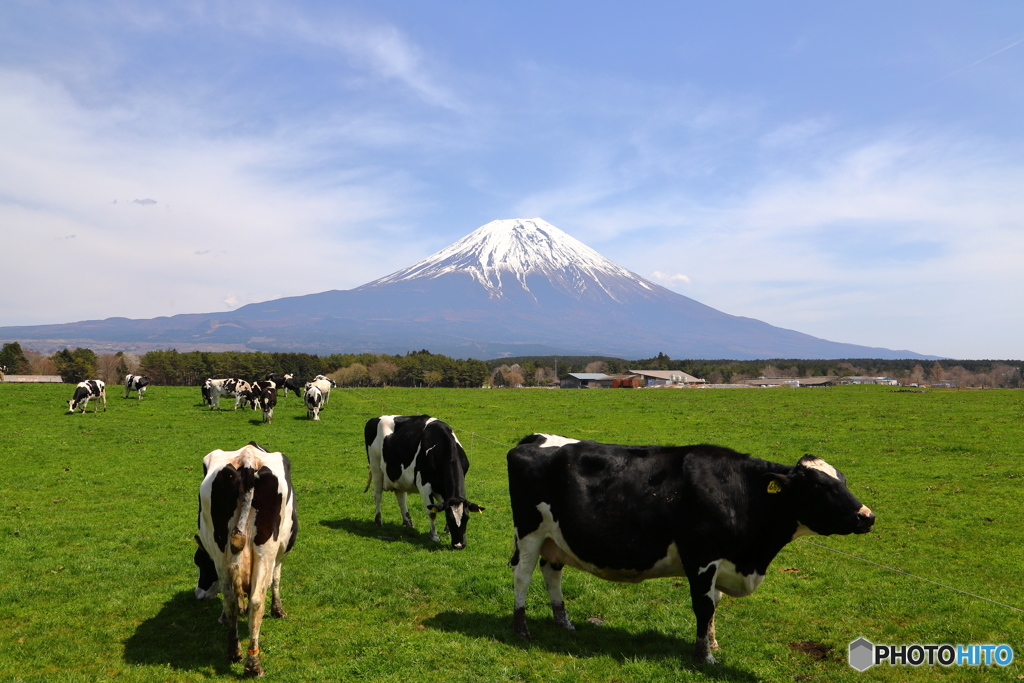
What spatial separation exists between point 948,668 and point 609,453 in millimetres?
4444

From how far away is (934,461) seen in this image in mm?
21219

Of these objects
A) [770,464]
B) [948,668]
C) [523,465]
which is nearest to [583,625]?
[523,465]

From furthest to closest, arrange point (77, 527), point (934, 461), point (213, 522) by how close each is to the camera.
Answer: point (934, 461)
point (77, 527)
point (213, 522)

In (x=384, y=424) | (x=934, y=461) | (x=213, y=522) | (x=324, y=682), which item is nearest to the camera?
(x=324, y=682)

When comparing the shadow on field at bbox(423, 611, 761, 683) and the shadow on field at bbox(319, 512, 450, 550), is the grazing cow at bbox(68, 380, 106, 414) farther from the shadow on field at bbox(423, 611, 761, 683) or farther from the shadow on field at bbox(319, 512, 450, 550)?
the shadow on field at bbox(423, 611, 761, 683)

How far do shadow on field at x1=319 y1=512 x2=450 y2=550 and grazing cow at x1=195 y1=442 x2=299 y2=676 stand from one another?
488 centimetres

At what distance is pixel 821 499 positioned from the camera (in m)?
6.69

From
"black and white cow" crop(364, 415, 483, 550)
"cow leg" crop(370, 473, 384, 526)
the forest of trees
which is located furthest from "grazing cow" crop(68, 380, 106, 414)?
the forest of trees

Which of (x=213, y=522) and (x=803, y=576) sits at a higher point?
(x=213, y=522)

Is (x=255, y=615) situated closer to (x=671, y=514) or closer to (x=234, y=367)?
(x=671, y=514)

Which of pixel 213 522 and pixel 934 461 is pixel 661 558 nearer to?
pixel 213 522

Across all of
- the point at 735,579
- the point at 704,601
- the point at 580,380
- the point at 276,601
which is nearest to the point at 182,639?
the point at 276,601

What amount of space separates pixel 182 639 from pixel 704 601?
6.32 meters

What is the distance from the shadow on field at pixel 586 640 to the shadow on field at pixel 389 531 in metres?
3.51
